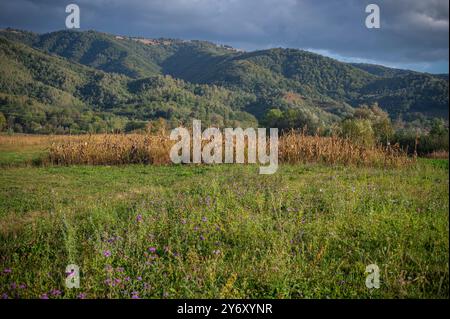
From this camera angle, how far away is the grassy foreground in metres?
4.56

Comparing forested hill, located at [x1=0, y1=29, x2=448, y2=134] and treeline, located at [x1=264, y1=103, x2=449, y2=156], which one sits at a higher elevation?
forested hill, located at [x1=0, y1=29, x2=448, y2=134]

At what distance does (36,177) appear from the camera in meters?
13.0

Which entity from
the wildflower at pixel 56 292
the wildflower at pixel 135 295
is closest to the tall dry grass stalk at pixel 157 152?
the wildflower at pixel 56 292

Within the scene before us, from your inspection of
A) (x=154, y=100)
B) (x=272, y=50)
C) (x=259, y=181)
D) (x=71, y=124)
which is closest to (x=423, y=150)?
(x=259, y=181)

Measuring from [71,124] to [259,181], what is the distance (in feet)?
197

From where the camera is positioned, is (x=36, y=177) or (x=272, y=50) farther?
(x=272, y=50)

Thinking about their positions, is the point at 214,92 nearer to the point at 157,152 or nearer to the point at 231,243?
the point at 157,152

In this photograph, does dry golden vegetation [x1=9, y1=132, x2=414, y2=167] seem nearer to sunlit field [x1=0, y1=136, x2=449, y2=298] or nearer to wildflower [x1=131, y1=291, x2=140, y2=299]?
sunlit field [x1=0, y1=136, x2=449, y2=298]

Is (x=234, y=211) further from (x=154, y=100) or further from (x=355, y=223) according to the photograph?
(x=154, y=100)

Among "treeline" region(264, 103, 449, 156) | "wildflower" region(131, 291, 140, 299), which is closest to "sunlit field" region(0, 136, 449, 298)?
"wildflower" region(131, 291, 140, 299)

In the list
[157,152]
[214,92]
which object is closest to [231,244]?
[157,152]

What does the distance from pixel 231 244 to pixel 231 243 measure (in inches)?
1.1

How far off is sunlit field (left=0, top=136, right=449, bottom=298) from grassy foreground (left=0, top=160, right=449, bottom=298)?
0.07 ft
